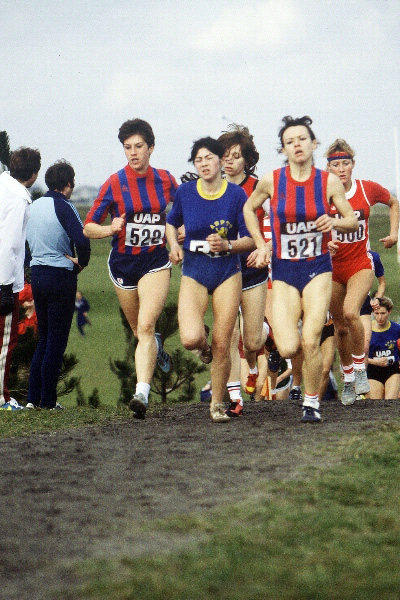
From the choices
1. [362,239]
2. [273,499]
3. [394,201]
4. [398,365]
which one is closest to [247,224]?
[362,239]

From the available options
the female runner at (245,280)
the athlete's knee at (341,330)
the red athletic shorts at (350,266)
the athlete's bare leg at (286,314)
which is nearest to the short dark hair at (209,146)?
the female runner at (245,280)

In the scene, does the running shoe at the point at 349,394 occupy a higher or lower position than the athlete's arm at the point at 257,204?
lower

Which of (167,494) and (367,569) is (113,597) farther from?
(167,494)

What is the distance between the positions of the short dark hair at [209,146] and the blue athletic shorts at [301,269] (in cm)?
95

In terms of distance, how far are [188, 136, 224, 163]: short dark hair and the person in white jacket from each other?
2049 millimetres

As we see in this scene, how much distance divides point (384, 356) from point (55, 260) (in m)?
4.86

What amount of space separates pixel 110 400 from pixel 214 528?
15891mm

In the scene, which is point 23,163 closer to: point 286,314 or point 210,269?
point 210,269

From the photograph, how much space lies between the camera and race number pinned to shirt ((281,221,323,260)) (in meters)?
7.53

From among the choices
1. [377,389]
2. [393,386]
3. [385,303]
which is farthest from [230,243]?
[377,389]

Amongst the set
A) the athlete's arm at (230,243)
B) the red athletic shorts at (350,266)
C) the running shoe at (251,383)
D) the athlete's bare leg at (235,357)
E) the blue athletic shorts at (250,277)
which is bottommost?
the running shoe at (251,383)

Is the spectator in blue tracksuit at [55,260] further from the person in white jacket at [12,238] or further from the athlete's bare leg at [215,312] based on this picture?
the athlete's bare leg at [215,312]

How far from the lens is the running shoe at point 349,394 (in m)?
9.14

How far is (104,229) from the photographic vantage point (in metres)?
8.07
